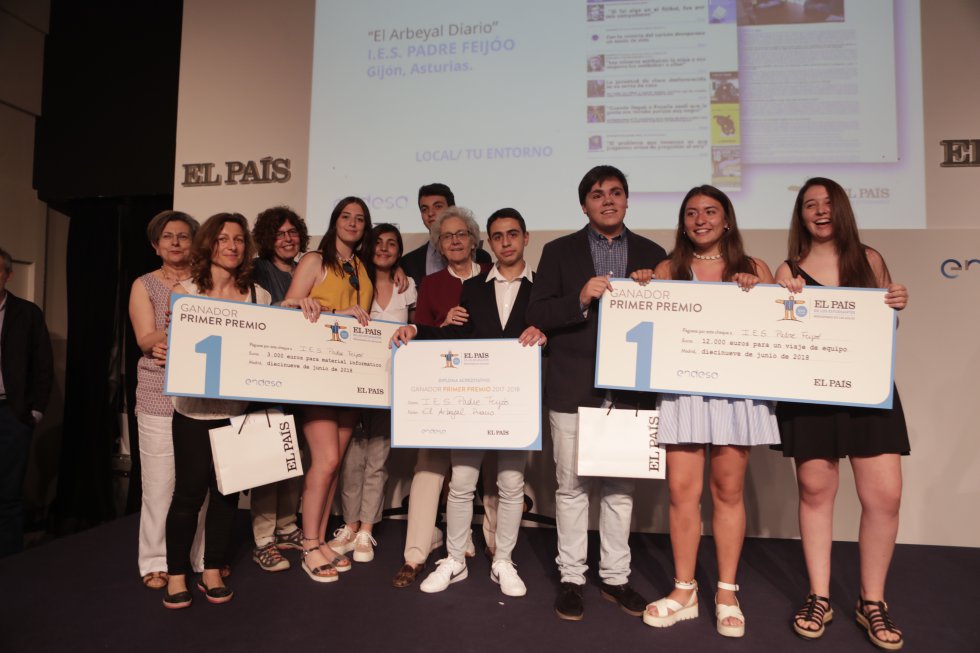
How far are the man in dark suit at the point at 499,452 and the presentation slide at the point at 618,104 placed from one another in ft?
3.14

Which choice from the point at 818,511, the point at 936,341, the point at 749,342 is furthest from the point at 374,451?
the point at 936,341

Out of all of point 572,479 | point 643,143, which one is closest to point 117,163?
point 643,143

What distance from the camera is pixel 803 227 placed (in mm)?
2084

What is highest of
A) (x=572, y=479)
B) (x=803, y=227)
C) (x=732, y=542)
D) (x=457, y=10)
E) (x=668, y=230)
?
(x=457, y=10)

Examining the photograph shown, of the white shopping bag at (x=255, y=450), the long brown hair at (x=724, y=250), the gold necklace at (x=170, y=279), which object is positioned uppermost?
the long brown hair at (x=724, y=250)

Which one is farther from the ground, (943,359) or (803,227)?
(803,227)

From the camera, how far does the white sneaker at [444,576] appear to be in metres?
2.26

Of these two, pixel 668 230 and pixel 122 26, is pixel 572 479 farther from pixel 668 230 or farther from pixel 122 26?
pixel 122 26

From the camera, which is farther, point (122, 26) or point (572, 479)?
point (122, 26)

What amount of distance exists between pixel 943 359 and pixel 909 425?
1.27 ft

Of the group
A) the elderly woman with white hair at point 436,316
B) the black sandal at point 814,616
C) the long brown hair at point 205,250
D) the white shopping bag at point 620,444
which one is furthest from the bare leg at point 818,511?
the long brown hair at point 205,250

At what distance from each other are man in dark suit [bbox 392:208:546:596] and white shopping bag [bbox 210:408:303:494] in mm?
581

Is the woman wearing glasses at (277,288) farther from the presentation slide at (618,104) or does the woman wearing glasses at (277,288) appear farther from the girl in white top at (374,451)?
the presentation slide at (618,104)

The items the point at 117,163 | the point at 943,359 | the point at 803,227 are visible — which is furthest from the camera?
the point at 117,163
